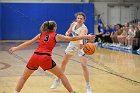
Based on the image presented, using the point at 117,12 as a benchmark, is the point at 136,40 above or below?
below

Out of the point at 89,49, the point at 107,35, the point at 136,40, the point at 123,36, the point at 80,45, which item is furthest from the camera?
the point at 107,35

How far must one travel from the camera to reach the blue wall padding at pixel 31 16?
1146 inches

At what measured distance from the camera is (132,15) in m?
30.6

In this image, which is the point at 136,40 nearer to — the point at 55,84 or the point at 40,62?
the point at 55,84

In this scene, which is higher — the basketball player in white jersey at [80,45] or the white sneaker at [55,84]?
the basketball player in white jersey at [80,45]

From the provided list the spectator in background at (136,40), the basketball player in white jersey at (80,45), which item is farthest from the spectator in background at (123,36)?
the basketball player in white jersey at (80,45)

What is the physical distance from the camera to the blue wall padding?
95.5 feet

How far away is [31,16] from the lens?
1156 inches

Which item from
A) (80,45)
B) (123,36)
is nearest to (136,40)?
(123,36)

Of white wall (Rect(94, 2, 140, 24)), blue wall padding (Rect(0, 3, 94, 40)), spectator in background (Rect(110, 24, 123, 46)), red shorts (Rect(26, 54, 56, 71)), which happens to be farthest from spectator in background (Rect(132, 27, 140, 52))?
red shorts (Rect(26, 54, 56, 71))

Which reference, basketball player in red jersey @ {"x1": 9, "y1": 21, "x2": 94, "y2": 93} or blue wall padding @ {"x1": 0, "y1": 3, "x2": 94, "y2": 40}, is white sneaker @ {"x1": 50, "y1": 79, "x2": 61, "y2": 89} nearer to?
basketball player in red jersey @ {"x1": 9, "y1": 21, "x2": 94, "y2": 93}

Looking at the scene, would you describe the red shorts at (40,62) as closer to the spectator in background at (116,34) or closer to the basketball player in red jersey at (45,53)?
the basketball player in red jersey at (45,53)

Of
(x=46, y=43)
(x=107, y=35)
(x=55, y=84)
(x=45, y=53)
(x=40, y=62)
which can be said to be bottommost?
(x=107, y=35)

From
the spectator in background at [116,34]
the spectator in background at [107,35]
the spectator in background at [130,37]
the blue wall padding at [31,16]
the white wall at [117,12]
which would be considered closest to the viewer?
the spectator in background at [130,37]
